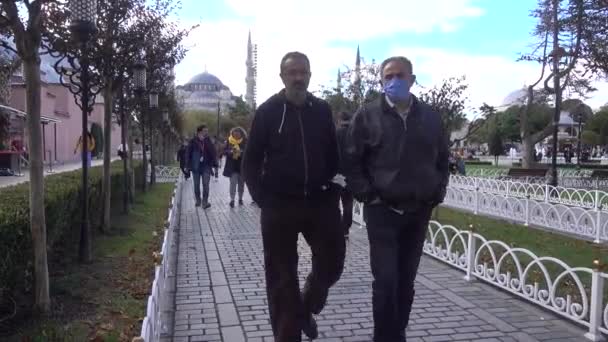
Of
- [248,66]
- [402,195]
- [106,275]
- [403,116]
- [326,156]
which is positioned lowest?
[106,275]

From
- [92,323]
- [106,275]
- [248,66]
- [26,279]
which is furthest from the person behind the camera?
[248,66]

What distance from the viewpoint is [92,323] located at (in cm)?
457

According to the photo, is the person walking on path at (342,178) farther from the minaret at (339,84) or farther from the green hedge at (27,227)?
the minaret at (339,84)

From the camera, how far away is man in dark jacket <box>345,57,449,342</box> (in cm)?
358

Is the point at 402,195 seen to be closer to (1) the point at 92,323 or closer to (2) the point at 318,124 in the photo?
(2) the point at 318,124

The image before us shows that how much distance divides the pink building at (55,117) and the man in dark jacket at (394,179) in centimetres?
2716

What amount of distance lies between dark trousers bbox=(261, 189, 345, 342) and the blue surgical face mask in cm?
72

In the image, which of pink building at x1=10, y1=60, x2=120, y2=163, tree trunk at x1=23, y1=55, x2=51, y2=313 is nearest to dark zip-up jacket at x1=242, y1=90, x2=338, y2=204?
tree trunk at x1=23, y1=55, x2=51, y2=313

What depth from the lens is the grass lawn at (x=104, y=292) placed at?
424cm

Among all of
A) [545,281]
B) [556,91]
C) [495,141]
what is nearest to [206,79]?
[495,141]

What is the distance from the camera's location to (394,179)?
3.55 metres

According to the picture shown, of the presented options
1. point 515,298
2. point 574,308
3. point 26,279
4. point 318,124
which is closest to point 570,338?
point 574,308

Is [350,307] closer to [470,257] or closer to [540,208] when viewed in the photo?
[470,257]

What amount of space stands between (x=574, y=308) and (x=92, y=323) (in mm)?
3925
